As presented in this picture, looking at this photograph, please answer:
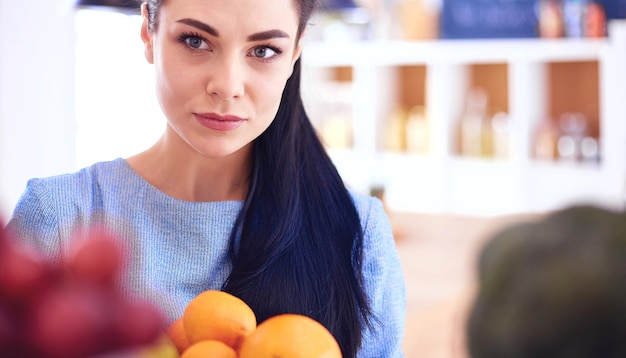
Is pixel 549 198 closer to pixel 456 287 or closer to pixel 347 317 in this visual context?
pixel 456 287

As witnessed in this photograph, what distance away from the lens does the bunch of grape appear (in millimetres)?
335

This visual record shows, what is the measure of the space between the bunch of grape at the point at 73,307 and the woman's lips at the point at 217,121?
666 millimetres

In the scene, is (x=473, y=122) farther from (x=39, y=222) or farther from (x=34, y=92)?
(x=39, y=222)

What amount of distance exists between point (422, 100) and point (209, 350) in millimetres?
4959

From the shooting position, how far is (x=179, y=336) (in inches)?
25.7

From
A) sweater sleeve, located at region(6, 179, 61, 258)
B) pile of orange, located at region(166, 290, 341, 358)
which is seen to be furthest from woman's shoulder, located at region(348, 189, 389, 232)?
pile of orange, located at region(166, 290, 341, 358)

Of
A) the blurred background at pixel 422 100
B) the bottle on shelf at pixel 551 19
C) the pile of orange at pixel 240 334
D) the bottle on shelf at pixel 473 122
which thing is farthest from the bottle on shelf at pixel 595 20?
the pile of orange at pixel 240 334

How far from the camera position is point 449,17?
15.5 feet

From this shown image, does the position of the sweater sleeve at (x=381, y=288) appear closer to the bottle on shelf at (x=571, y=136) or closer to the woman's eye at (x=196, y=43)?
the woman's eye at (x=196, y=43)

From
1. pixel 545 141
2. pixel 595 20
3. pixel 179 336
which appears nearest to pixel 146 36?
pixel 179 336

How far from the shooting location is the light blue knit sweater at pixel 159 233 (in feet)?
3.88

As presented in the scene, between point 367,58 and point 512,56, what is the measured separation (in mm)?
1064

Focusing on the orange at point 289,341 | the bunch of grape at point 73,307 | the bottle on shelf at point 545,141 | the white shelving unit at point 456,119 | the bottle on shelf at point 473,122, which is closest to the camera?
the bunch of grape at point 73,307

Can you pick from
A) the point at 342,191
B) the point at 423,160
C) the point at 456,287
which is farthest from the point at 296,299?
the point at 423,160
